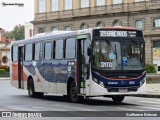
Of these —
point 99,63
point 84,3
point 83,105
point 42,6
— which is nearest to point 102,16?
point 84,3

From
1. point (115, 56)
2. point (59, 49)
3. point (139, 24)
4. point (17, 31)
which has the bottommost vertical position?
point (115, 56)

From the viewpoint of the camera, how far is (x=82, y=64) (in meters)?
22.1

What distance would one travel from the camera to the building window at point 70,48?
74.9 feet

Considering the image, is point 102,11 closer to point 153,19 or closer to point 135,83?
point 153,19

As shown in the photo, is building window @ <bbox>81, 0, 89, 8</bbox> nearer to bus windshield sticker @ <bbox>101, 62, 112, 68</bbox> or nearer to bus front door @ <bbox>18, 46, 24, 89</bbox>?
bus front door @ <bbox>18, 46, 24, 89</bbox>

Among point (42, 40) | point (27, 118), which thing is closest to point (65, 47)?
point (42, 40)

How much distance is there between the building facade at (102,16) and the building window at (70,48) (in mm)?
53390

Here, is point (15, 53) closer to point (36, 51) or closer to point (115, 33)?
point (36, 51)

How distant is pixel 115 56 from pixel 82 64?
1.50m

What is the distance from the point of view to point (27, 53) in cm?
2830

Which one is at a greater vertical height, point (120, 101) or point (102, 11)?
point (102, 11)

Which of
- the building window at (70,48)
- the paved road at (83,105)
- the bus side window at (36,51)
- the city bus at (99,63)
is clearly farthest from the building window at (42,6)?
the building window at (70,48)

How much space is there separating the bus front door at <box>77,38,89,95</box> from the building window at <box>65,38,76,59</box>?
0.47 m

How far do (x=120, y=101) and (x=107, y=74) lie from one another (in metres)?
2.55
